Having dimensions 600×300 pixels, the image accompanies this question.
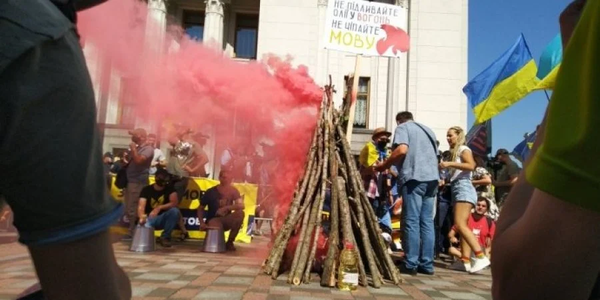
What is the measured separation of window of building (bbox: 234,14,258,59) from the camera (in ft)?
79.3

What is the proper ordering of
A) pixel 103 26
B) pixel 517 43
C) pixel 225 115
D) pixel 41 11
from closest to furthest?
pixel 41 11
pixel 103 26
pixel 225 115
pixel 517 43

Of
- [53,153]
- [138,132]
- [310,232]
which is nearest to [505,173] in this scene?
[310,232]

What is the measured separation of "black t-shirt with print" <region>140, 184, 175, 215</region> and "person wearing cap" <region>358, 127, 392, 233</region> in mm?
3249

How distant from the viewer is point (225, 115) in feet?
24.9

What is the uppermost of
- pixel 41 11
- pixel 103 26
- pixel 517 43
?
pixel 517 43

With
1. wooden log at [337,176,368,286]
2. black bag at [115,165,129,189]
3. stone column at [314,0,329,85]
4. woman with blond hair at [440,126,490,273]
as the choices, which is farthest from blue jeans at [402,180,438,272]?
stone column at [314,0,329,85]

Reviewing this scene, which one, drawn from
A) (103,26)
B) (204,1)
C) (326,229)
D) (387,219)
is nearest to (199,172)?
(387,219)

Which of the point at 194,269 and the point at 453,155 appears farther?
the point at 453,155

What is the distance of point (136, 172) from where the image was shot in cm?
816

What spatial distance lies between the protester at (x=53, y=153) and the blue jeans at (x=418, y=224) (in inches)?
203

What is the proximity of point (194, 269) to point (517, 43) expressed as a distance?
994 centimetres

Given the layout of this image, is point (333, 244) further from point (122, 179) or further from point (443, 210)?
point (122, 179)

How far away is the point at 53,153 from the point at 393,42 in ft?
23.1

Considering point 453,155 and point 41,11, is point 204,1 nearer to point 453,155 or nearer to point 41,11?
point 453,155
